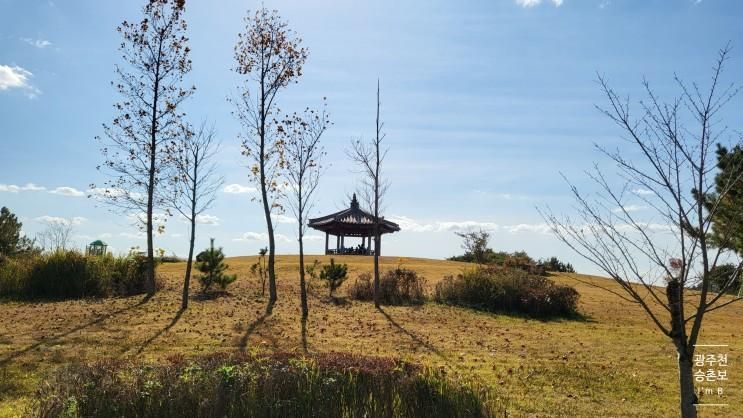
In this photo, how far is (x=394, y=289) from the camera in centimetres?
1684

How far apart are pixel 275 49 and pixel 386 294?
803 centimetres

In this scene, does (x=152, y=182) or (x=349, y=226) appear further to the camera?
(x=349, y=226)

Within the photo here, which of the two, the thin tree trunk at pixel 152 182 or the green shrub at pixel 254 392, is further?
the thin tree trunk at pixel 152 182

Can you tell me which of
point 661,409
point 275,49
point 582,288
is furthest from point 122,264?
point 582,288

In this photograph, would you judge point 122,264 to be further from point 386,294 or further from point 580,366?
point 580,366

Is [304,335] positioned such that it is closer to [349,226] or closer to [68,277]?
[68,277]

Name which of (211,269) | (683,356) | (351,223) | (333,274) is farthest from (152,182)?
(351,223)

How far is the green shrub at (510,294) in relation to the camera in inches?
620

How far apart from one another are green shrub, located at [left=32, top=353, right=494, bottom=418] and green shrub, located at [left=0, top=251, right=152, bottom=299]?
11.5 meters

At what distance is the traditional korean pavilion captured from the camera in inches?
1351

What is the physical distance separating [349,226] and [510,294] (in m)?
19.3

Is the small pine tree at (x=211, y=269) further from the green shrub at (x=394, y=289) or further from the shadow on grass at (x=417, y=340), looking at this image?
the shadow on grass at (x=417, y=340)

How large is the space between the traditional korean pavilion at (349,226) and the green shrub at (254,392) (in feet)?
89.4

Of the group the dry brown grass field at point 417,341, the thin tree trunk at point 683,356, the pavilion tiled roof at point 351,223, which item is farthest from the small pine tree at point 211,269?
the pavilion tiled roof at point 351,223
